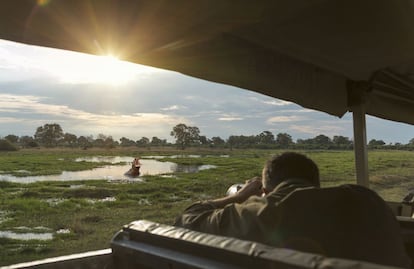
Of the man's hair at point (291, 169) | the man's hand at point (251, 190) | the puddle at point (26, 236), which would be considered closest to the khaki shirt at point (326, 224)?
the man's hair at point (291, 169)

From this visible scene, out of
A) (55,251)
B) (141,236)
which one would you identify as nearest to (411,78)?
(141,236)

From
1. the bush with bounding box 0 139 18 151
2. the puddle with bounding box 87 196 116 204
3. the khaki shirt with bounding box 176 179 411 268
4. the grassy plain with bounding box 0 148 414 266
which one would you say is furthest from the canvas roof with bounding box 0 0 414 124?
the puddle with bounding box 87 196 116 204

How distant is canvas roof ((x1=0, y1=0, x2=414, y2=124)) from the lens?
999 mm

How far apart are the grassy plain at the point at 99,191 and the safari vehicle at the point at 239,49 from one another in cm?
757

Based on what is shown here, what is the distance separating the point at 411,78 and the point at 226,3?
1.86 m

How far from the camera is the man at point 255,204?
3.39ft

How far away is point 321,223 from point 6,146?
490 inches

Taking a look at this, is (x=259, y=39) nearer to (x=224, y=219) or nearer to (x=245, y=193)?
(x=245, y=193)

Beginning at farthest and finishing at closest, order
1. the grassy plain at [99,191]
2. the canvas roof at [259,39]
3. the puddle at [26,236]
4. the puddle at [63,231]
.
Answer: the grassy plain at [99,191] → the puddle at [63,231] → the puddle at [26,236] → the canvas roof at [259,39]

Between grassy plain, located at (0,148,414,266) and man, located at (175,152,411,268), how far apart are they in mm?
8202

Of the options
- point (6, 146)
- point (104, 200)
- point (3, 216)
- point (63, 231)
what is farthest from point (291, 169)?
point (104, 200)

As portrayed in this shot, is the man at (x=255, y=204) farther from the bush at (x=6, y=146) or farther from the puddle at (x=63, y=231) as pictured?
the bush at (x=6, y=146)

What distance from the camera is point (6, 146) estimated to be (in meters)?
11.9

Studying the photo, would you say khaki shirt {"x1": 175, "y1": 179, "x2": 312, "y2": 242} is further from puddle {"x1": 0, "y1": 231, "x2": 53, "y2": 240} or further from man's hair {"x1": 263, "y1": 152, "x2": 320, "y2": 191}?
puddle {"x1": 0, "y1": 231, "x2": 53, "y2": 240}
